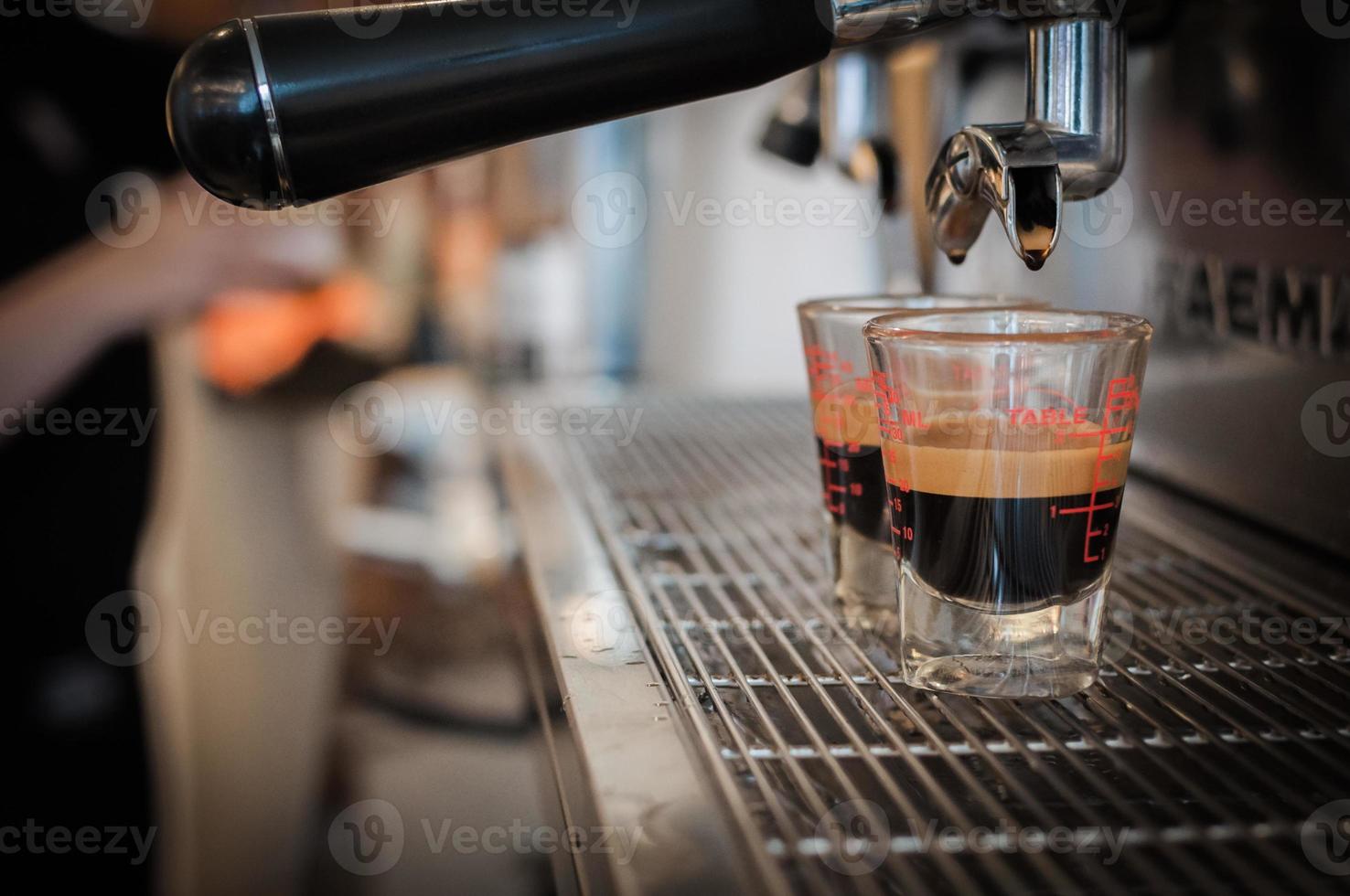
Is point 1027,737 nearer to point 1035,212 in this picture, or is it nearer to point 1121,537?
point 1035,212

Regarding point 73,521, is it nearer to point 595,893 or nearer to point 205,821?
point 205,821

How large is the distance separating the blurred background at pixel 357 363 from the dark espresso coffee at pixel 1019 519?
0.26m

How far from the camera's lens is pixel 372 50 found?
376mm

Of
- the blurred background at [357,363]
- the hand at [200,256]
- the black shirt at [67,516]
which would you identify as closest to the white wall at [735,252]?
the blurred background at [357,363]

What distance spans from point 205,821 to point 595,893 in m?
1.27

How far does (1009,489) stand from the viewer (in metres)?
0.40

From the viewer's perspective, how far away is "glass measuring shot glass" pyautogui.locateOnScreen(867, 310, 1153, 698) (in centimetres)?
39

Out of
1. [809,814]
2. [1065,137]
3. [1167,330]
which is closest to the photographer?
[809,814]

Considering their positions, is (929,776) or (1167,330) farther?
(1167,330)

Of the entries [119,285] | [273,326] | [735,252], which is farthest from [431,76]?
[273,326]

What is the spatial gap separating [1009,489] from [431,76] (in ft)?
0.79

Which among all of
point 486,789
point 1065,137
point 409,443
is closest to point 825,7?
point 1065,137

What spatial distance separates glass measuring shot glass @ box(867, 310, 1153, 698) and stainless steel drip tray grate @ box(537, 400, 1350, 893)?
0.06ft

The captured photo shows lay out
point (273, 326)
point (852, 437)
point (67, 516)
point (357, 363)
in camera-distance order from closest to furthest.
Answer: point (852, 437), point (67, 516), point (273, 326), point (357, 363)
